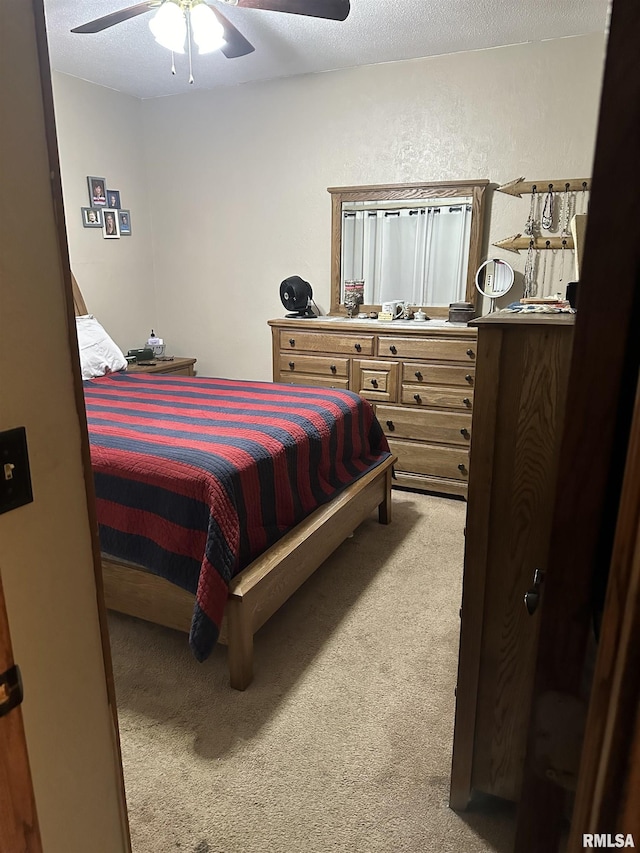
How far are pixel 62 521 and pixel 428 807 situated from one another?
1.29 m

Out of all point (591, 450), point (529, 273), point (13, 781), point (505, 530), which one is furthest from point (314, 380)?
point (591, 450)

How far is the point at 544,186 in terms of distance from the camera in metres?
3.63

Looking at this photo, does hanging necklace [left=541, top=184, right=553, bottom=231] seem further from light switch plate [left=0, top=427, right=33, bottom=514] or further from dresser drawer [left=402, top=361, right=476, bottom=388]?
light switch plate [left=0, top=427, right=33, bottom=514]

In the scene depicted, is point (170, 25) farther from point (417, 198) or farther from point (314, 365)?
point (314, 365)

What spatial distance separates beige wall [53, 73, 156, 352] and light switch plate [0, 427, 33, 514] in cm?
386

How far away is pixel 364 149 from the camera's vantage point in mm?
4082

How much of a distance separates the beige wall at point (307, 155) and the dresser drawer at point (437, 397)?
3.36ft

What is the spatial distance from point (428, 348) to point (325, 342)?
742mm

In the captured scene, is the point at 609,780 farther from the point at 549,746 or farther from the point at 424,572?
the point at 424,572

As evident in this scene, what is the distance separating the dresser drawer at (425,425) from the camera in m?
3.62

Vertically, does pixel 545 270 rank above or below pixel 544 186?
below

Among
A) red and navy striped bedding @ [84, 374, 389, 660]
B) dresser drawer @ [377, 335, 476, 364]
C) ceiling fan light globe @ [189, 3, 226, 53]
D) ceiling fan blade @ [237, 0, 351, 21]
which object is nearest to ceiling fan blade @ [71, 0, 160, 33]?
ceiling fan light globe @ [189, 3, 226, 53]

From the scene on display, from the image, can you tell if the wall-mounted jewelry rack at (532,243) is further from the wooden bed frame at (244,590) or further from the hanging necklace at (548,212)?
the wooden bed frame at (244,590)

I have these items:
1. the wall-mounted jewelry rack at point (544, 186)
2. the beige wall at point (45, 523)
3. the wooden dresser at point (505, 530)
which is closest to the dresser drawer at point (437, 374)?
the wall-mounted jewelry rack at point (544, 186)
